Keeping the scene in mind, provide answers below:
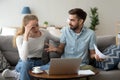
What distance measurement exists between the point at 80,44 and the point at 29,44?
596mm

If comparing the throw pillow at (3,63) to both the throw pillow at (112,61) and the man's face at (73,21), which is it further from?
the throw pillow at (112,61)

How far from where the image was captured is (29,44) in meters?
2.80

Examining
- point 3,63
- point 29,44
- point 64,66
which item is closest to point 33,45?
point 29,44

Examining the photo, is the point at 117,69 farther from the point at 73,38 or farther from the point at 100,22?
the point at 100,22

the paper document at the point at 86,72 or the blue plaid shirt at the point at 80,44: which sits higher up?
the blue plaid shirt at the point at 80,44

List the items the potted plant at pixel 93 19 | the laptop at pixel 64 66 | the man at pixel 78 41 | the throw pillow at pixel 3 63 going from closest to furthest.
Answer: the laptop at pixel 64 66 < the man at pixel 78 41 < the throw pillow at pixel 3 63 < the potted plant at pixel 93 19

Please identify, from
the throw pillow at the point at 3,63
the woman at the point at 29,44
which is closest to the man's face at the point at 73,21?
the woman at the point at 29,44

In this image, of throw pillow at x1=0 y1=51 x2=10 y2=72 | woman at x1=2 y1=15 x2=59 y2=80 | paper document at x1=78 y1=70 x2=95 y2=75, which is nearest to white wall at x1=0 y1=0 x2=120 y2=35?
throw pillow at x1=0 y1=51 x2=10 y2=72

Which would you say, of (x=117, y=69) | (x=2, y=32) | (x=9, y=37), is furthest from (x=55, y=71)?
(x=2, y=32)

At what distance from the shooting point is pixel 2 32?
602 cm

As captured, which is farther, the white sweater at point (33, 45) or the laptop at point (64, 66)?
the white sweater at point (33, 45)

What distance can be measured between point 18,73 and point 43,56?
1.48 feet

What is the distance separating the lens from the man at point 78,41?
2.86 m

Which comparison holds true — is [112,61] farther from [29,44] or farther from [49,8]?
[49,8]
